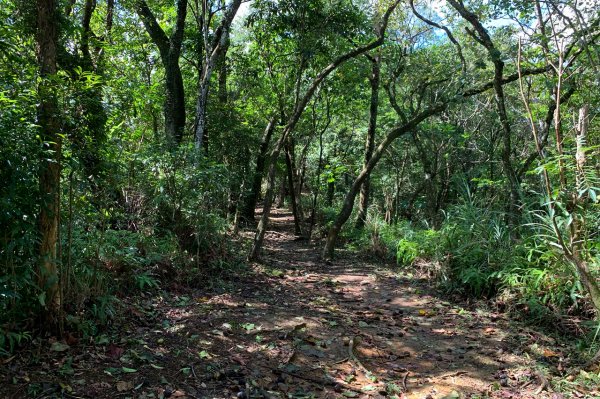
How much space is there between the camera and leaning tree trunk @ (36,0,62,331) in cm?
329

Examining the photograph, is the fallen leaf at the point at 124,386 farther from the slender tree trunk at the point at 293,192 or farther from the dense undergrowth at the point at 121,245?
the slender tree trunk at the point at 293,192

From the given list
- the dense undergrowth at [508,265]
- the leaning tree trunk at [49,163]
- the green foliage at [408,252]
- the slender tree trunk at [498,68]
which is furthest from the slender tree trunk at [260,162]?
the leaning tree trunk at [49,163]

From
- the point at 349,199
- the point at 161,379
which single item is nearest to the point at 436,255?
the point at 349,199

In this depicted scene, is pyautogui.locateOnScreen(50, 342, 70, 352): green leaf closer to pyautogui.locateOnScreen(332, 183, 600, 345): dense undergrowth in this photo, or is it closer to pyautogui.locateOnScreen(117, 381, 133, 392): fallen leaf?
pyautogui.locateOnScreen(117, 381, 133, 392): fallen leaf

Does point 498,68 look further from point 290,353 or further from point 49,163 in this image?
point 49,163

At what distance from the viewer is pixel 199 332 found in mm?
4465

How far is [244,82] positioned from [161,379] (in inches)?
402

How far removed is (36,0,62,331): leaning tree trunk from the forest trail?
487mm

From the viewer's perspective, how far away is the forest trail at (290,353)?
3344 mm

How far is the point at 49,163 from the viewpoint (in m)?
3.35

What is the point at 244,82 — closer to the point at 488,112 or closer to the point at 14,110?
the point at 488,112

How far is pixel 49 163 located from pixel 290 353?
2.73 meters

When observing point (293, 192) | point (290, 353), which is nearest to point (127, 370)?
point (290, 353)

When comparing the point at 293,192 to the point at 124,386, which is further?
the point at 293,192
